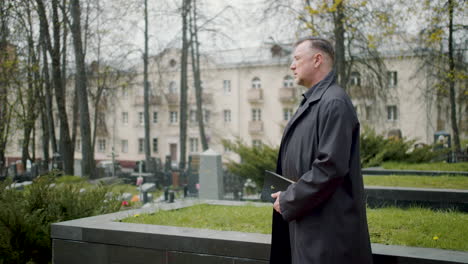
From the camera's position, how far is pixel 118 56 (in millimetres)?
28250

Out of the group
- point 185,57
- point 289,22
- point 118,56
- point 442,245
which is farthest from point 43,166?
point 442,245

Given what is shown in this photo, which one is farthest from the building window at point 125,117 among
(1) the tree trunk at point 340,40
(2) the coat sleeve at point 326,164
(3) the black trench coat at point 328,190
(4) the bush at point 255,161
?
(2) the coat sleeve at point 326,164

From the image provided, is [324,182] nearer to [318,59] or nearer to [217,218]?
[318,59]

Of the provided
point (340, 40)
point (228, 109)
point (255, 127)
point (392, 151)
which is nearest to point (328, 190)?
point (392, 151)

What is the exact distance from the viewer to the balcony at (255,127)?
4924 cm

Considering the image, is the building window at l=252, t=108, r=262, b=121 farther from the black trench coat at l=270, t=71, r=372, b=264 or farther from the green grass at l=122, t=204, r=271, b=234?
the black trench coat at l=270, t=71, r=372, b=264

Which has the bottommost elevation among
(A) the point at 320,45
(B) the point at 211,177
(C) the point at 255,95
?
(B) the point at 211,177

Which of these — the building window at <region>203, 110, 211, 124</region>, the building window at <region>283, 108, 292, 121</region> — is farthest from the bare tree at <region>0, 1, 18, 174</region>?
the building window at <region>283, 108, 292, 121</region>

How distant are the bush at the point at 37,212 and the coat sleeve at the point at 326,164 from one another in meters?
4.10

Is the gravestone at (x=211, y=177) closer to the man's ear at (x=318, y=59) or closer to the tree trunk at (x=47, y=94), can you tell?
the tree trunk at (x=47, y=94)

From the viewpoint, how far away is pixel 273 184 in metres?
3.50

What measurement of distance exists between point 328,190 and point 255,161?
12.2 m

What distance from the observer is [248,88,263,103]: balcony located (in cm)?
4866

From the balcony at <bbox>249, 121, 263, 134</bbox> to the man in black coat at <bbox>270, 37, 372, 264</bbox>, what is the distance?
45.8m
